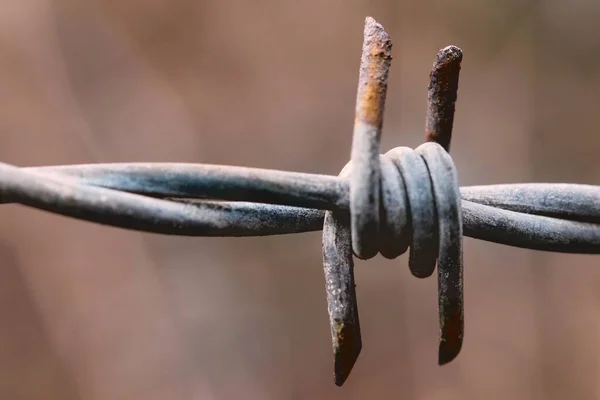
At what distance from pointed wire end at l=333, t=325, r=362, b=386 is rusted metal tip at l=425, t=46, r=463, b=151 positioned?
12 cm

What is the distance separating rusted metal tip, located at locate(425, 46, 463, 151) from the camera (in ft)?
0.83

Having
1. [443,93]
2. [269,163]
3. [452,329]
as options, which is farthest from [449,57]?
[269,163]

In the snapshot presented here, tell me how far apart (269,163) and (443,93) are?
33.8 inches

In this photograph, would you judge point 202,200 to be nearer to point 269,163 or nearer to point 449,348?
point 449,348

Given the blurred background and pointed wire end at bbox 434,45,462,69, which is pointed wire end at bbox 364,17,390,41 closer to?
pointed wire end at bbox 434,45,462,69

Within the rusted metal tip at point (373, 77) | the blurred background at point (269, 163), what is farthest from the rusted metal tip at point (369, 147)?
the blurred background at point (269, 163)

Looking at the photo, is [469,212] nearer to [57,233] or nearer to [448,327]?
[448,327]

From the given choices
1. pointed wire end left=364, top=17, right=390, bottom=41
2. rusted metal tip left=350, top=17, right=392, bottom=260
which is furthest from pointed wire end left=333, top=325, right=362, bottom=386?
pointed wire end left=364, top=17, right=390, bottom=41

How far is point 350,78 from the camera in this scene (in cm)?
110

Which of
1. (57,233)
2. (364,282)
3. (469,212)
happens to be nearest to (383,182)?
(469,212)

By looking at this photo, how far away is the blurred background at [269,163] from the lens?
1.02 meters

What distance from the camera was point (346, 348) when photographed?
0.81 ft

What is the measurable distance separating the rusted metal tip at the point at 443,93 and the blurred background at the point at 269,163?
2.66 feet

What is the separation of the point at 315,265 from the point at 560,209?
82 centimetres
